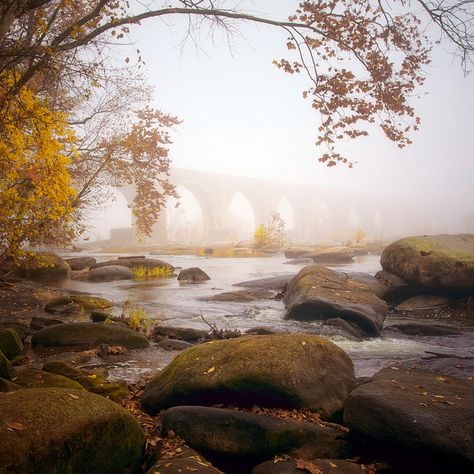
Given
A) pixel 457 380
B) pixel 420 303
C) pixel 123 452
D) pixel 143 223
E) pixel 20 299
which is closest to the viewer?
pixel 123 452

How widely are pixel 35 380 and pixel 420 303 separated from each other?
10.9 metres

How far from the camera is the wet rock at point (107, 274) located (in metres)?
19.0

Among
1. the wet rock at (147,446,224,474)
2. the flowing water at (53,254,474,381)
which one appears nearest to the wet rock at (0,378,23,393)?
the wet rock at (147,446,224,474)

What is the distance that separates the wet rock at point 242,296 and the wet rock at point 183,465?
32.2 ft

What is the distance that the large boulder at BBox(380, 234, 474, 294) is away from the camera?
11.3m

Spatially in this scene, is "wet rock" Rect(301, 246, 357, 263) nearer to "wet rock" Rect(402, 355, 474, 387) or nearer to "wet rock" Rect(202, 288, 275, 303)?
"wet rock" Rect(202, 288, 275, 303)

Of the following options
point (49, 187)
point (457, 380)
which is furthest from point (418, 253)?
point (49, 187)

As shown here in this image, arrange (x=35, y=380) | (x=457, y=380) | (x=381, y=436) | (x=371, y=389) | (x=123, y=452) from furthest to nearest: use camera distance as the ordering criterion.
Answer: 1. (x=457, y=380)
2. (x=35, y=380)
3. (x=371, y=389)
4. (x=381, y=436)
5. (x=123, y=452)

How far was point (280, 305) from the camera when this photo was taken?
1238cm

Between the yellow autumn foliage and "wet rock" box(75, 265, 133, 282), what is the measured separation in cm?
926

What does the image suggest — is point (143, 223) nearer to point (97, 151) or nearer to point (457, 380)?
point (97, 151)

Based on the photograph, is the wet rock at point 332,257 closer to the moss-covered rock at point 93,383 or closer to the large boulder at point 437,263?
the large boulder at point 437,263

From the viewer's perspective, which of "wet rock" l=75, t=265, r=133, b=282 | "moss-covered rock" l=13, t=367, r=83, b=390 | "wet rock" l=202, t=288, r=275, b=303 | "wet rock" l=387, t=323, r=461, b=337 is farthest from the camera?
"wet rock" l=75, t=265, r=133, b=282

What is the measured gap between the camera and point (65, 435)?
272 cm
